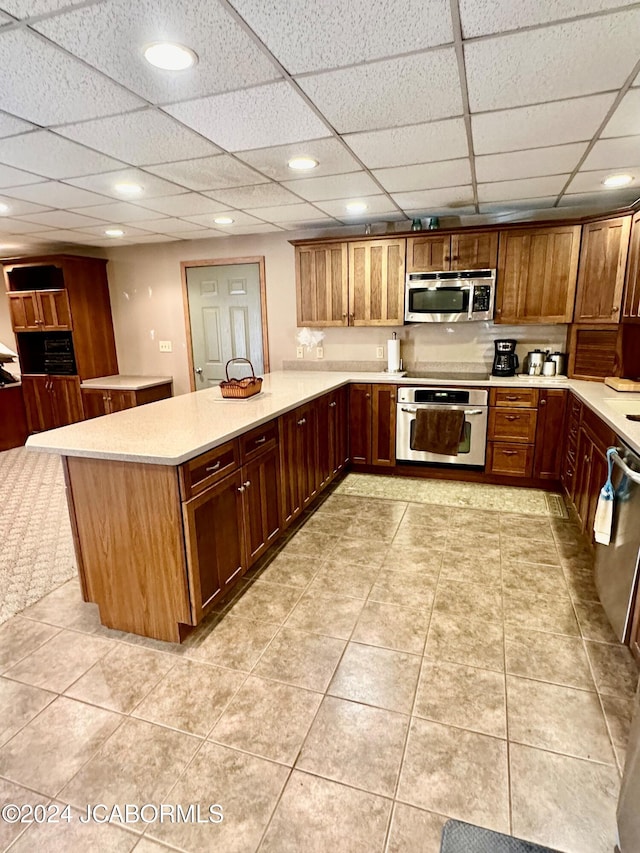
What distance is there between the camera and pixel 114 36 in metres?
1.45

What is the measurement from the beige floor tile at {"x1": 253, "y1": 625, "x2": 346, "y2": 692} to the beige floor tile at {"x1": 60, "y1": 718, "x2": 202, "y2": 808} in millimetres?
417

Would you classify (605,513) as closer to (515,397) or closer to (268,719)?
(268,719)

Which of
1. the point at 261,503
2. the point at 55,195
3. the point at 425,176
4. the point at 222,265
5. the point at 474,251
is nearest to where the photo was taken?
the point at 261,503

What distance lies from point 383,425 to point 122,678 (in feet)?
9.45

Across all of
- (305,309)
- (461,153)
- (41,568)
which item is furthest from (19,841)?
(305,309)

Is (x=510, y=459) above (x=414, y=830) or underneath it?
above

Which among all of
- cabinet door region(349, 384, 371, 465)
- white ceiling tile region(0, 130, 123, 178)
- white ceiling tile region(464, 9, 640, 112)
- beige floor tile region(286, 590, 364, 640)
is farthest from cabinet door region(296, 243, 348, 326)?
beige floor tile region(286, 590, 364, 640)

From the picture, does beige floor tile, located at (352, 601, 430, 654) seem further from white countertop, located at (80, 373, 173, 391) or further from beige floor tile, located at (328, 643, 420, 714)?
white countertop, located at (80, 373, 173, 391)

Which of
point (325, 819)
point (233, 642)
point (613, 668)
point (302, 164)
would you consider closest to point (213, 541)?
point (233, 642)

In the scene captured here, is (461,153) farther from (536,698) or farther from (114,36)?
(536,698)

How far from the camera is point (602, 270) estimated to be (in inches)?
137

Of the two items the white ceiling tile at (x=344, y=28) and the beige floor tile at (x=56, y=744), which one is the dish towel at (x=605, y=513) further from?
the beige floor tile at (x=56, y=744)

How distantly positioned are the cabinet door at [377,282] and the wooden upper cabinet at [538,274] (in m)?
0.85

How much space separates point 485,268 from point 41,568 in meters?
3.95
